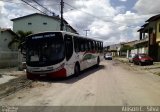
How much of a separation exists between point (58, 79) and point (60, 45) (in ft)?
7.42

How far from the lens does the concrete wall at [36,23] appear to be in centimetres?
6512

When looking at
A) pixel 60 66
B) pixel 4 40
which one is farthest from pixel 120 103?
pixel 4 40

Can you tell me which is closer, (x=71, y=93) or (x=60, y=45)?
(x=71, y=93)

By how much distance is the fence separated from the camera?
29.7 m

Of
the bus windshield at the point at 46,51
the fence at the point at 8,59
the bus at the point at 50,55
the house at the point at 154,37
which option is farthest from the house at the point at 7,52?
the house at the point at 154,37

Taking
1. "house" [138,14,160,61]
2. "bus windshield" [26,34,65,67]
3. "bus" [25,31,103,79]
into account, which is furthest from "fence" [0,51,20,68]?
"house" [138,14,160,61]

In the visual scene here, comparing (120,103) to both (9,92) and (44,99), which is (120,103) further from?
(9,92)

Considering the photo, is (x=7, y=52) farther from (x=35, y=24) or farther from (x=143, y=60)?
(x=35, y=24)

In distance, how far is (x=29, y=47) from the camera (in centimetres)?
1944

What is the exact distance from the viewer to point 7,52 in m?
30.9

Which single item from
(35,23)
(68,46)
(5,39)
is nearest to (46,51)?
(68,46)

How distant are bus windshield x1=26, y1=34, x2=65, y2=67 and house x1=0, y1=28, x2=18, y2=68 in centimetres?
1123

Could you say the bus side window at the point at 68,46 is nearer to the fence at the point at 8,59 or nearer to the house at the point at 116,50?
the fence at the point at 8,59

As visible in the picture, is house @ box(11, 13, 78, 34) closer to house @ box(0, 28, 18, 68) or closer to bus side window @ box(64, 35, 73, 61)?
house @ box(0, 28, 18, 68)
